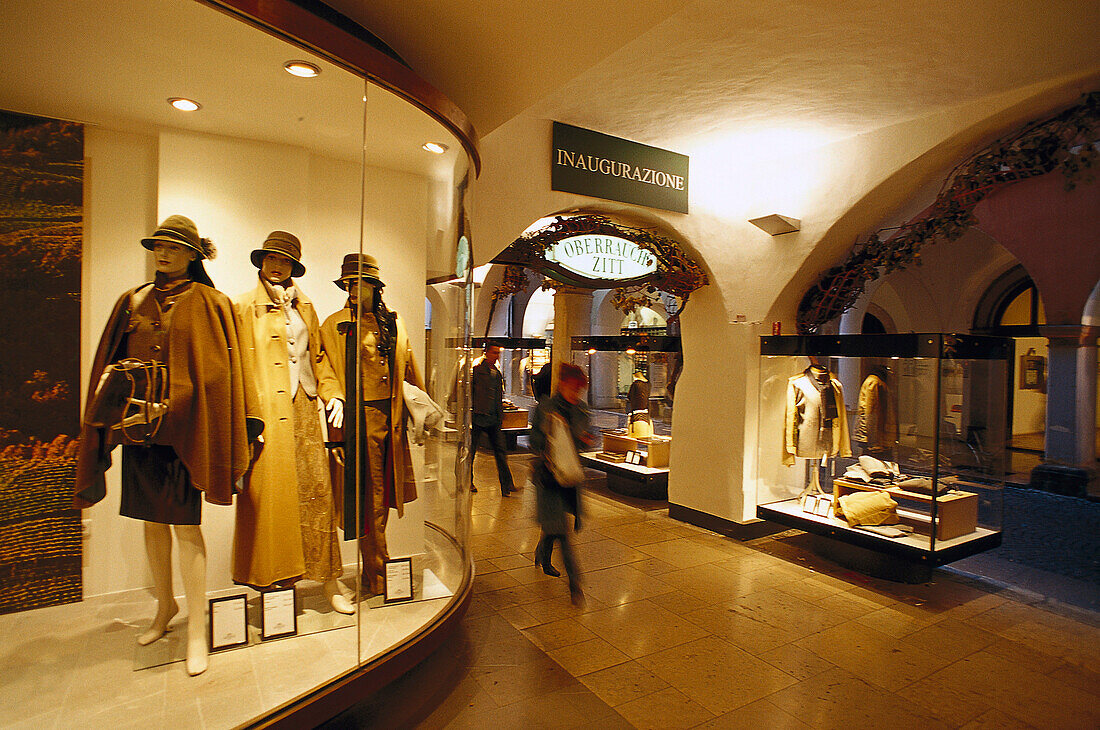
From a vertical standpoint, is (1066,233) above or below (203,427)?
above

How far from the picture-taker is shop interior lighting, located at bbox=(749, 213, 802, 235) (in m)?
5.45

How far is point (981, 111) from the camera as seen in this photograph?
447cm

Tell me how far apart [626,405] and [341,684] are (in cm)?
677

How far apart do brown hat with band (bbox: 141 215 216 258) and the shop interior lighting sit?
15.0 ft

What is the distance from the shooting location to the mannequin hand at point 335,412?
2572mm

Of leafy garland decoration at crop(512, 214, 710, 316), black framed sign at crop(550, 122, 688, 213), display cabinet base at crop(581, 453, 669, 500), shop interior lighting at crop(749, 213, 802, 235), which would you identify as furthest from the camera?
display cabinet base at crop(581, 453, 669, 500)

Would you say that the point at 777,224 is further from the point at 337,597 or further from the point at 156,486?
the point at 156,486

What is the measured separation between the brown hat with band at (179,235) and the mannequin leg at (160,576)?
1.01 metres

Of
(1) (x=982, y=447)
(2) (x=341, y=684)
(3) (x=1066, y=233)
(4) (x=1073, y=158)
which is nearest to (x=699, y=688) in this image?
(2) (x=341, y=684)

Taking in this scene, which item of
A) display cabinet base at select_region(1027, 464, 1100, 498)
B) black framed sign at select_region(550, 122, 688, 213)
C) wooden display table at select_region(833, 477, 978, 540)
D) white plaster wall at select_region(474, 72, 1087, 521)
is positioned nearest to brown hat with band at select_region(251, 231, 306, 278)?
white plaster wall at select_region(474, 72, 1087, 521)

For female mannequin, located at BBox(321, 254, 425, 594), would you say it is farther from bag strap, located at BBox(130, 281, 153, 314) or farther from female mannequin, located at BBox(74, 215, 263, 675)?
bag strap, located at BBox(130, 281, 153, 314)

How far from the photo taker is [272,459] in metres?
2.53

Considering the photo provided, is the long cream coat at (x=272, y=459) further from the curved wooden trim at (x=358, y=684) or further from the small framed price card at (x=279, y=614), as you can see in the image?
the curved wooden trim at (x=358, y=684)

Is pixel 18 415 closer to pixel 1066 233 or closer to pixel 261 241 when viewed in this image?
pixel 261 241
